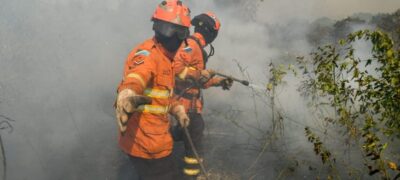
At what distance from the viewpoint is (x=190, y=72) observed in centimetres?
469

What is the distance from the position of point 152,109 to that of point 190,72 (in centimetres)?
137

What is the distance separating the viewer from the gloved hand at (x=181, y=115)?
144 inches

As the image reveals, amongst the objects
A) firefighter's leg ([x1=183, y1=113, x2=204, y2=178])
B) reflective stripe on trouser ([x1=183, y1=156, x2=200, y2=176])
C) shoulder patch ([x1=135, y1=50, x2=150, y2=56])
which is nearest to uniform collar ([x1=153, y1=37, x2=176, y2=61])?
shoulder patch ([x1=135, y1=50, x2=150, y2=56])

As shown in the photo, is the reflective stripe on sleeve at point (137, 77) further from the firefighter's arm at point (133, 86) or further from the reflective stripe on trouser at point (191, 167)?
the reflective stripe on trouser at point (191, 167)

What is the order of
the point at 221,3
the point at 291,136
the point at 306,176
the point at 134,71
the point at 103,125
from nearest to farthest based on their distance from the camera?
the point at 134,71
the point at 306,176
the point at 291,136
the point at 103,125
the point at 221,3

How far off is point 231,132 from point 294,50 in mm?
5195

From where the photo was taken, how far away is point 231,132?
6.72 meters

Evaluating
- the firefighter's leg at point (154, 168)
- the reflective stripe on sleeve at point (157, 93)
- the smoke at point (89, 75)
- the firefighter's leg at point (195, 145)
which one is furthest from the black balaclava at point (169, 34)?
the smoke at point (89, 75)

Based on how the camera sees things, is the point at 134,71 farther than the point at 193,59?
No

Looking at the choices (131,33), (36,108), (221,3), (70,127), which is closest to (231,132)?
(70,127)

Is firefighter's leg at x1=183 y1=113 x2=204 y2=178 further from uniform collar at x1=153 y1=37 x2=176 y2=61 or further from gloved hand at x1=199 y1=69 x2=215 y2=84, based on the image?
uniform collar at x1=153 y1=37 x2=176 y2=61

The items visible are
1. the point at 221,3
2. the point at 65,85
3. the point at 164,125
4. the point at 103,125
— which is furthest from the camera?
the point at 221,3

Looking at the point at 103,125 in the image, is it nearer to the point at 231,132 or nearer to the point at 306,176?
the point at 231,132

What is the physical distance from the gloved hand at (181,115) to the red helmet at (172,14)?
0.85 meters
